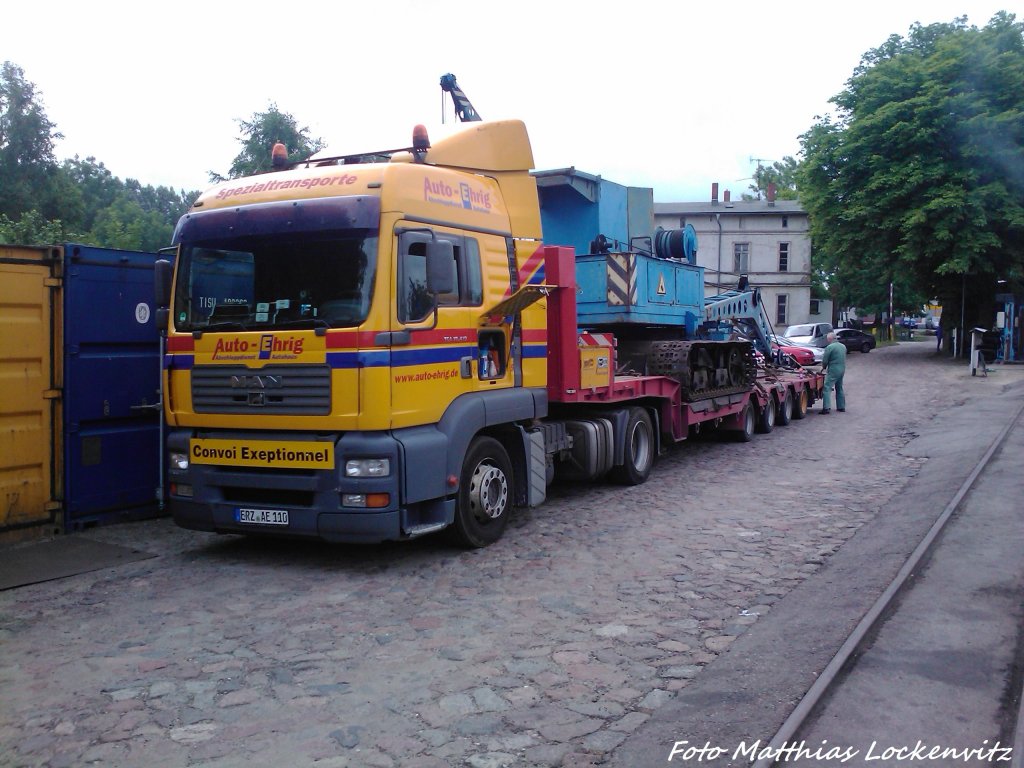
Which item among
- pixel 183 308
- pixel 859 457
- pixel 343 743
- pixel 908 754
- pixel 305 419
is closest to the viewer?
pixel 908 754

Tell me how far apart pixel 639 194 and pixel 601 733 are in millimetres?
9525

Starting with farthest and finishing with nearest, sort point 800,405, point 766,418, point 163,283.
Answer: point 800,405 < point 766,418 < point 163,283

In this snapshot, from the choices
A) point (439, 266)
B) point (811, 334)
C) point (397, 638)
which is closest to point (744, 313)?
point (439, 266)

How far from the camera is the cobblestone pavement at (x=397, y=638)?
169 inches

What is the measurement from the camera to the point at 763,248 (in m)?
60.9

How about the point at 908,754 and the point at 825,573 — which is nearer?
the point at 908,754

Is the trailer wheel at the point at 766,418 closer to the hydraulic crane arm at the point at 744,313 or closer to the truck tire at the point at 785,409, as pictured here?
the truck tire at the point at 785,409

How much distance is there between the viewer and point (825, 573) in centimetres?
716

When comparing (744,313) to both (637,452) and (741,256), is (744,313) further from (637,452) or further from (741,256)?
(741,256)

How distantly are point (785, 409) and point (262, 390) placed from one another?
531 inches

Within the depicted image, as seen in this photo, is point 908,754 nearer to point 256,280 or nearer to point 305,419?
point 305,419

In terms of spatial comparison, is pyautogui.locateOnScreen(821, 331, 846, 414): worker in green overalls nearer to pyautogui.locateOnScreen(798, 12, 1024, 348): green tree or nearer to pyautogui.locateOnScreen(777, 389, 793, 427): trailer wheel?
pyautogui.locateOnScreen(777, 389, 793, 427): trailer wheel

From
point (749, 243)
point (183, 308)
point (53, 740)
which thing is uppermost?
point (749, 243)

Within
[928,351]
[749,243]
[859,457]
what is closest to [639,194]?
[859,457]
